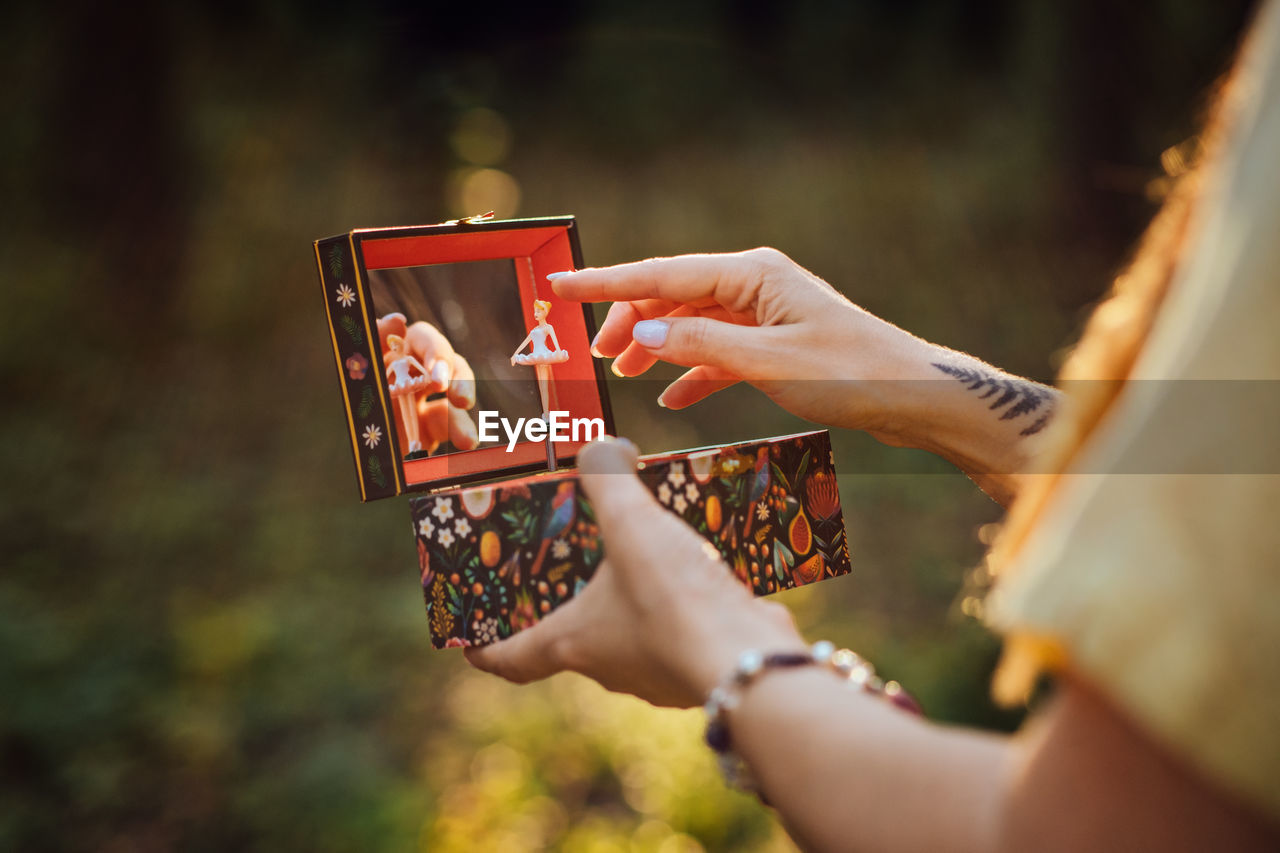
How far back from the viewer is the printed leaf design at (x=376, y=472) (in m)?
1.16

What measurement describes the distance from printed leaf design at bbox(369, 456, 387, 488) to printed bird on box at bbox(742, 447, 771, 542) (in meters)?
0.51

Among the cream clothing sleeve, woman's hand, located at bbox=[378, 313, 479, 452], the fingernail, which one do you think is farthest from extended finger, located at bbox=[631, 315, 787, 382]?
the cream clothing sleeve

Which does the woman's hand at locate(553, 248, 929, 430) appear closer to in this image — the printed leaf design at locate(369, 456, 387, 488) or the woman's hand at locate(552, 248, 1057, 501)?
the woman's hand at locate(552, 248, 1057, 501)

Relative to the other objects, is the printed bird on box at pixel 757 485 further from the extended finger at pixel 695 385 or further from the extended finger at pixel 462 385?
the extended finger at pixel 462 385

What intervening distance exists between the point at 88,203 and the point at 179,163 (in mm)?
371

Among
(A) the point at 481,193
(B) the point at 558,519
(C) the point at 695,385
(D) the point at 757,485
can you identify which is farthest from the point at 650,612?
(A) the point at 481,193

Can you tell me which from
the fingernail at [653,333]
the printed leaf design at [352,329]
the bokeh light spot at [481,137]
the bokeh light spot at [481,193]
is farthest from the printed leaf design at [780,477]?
the bokeh light spot at [481,137]

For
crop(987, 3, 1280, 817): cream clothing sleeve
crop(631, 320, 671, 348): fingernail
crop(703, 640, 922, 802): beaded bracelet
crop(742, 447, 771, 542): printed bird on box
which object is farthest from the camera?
crop(631, 320, 671, 348): fingernail

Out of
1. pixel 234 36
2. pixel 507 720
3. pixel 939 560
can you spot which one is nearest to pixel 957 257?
pixel 939 560

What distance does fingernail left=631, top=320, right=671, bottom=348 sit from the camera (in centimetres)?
119

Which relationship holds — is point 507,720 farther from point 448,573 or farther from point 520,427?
point 448,573

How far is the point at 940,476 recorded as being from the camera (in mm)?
3930

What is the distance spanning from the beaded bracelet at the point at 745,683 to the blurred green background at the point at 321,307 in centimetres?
160

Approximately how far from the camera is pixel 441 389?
137 cm
